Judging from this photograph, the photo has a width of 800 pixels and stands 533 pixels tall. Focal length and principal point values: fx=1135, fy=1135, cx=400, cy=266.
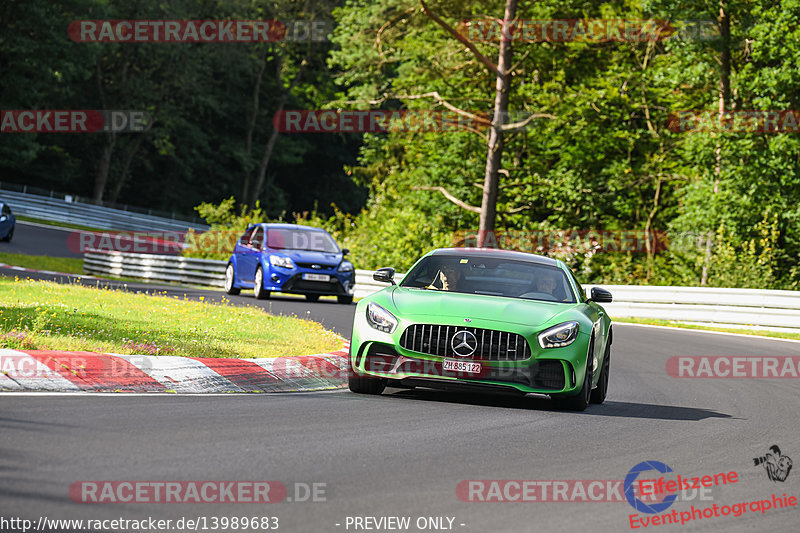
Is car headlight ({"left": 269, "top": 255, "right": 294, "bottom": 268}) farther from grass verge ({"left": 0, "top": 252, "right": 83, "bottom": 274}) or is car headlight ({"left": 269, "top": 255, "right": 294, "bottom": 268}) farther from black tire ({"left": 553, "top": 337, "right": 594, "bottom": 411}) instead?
black tire ({"left": 553, "top": 337, "right": 594, "bottom": 411})

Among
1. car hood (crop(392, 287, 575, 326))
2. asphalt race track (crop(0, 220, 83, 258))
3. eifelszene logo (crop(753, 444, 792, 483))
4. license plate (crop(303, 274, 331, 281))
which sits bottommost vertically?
asphalt race track (crop(0, 220, 83, 258))

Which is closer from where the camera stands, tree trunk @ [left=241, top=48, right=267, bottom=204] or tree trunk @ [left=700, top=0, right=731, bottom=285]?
tree trunk @ [left=700, top=0, right=731, bottom=285]

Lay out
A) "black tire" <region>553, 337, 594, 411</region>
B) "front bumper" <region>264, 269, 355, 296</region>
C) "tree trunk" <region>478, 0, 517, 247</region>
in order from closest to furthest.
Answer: "black tire" <region>553, 337, 594, 411</region> → "front bumper" <region>264, 269, 355, 296</region> → "tree trunk" <region>478, 0, 517, 247</region>

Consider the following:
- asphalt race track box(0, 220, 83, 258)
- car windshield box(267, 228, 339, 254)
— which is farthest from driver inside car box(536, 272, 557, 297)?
asphalt race track box(0, 220, 83, 258)

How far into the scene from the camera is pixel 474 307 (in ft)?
32.2

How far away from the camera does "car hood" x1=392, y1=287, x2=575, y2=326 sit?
9648 mm

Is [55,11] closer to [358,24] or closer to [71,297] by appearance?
[358,24]

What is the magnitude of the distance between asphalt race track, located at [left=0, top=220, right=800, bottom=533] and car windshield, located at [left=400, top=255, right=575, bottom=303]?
3.35 feet

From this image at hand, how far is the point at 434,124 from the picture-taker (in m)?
38.8

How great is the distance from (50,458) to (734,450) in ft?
15.6

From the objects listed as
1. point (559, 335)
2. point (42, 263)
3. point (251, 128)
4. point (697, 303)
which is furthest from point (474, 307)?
point (251, 128)

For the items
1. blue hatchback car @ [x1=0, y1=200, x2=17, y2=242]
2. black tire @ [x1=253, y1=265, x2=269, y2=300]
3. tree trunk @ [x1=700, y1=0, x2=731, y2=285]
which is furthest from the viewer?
blue hatchback car @ [x1=0, y1=200, x2=17, y2=242]

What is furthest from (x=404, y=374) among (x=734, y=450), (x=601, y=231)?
(x=601, y=231)

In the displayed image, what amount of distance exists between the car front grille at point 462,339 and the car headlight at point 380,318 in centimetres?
16
